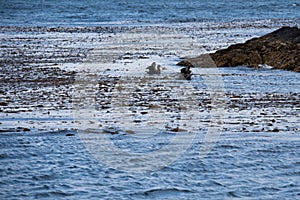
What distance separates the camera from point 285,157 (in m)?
11.9

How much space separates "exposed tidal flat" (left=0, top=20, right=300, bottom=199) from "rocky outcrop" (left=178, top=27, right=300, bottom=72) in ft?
2.56

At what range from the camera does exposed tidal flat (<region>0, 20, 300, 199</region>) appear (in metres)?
10.3

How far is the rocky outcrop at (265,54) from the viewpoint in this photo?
25.6 m

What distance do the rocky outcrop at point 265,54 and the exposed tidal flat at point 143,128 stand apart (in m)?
0.78

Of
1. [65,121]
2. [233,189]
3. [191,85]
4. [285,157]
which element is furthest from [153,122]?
[191,85]

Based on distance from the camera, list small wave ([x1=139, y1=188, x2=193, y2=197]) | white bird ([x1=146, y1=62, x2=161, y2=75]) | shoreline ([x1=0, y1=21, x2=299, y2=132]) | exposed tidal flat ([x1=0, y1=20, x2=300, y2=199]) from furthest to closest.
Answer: white bird ([x1=146, y1=62, x2=161, y2=75]), shoreline ([x1=0, y1=21, x2=299, y2=132]), exposed tidal flat ([x1=0, y1=20, x2=300, y2=199]), small wave ([x1=139, y1=188, x2=193, y2=197])

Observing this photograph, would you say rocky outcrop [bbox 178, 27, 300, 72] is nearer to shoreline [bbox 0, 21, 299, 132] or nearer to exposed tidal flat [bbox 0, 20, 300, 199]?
exposed tidal flat [bbox 0, 20, 300, 199]

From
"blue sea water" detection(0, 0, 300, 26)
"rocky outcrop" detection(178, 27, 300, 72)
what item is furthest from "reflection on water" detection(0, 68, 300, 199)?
"blue sea water" detection(0, 0, 300, 26)

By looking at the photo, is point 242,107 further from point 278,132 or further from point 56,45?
point 56,45

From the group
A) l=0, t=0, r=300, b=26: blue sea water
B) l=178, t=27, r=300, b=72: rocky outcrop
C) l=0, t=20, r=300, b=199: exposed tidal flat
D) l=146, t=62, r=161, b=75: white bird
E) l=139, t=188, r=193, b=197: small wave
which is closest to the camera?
l=139, t=188, r=193, b=197: small wave

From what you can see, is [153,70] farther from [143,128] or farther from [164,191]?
[164,191]

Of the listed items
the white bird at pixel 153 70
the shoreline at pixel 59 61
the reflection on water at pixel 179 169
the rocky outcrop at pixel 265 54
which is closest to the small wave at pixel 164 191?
the reflection on water at pixel 179 169

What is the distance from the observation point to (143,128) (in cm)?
1414

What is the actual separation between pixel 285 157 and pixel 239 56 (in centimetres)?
1514
